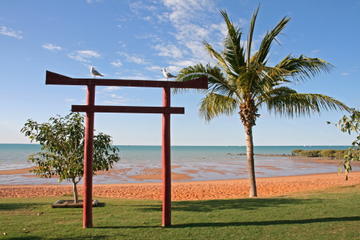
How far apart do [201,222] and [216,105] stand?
6605 millimetres

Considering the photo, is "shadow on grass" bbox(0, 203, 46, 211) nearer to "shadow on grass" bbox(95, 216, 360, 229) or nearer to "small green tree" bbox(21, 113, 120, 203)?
"small green tree" bbox(21, 113, 120, 203)

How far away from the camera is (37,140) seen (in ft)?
30.4

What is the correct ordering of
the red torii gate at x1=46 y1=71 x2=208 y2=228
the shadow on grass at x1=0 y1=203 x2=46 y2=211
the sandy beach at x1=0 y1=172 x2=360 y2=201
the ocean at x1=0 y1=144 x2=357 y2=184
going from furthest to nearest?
the ocean at x1=0 y1=144 x2=357 y2=184 → the sandy beach at x1=0 y1=172 x2=360 y2=201 → the shadow on grass at x1=0 y1=203 x2=46 y2=211 → the red torii gate at x1=46 y1=71 x2=208 y2=228

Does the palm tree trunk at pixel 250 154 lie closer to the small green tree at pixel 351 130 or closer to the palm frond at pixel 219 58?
the palm frond at pixel 219 58

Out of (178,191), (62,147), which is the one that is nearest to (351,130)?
(62,147)

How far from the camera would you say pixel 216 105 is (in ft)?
41.0

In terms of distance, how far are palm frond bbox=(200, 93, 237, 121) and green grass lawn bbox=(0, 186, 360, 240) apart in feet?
15.6

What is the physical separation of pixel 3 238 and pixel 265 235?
4.77 m

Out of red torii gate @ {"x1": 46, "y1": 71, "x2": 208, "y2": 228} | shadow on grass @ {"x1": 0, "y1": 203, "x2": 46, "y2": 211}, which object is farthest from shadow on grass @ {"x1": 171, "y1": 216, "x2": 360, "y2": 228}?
shadow on grass @ {"x1": 0, "y1": 203, "x2": 46, "y2": 211}

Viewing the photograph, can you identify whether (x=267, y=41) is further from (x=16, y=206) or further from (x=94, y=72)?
(x=16, y=206)

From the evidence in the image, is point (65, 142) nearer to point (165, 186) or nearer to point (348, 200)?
point (165, 186)

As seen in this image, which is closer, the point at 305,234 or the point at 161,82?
the point at 305,234

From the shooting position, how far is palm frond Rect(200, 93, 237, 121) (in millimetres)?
12461

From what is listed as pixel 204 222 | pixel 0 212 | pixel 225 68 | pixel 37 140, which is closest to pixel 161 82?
pixel 204 222
